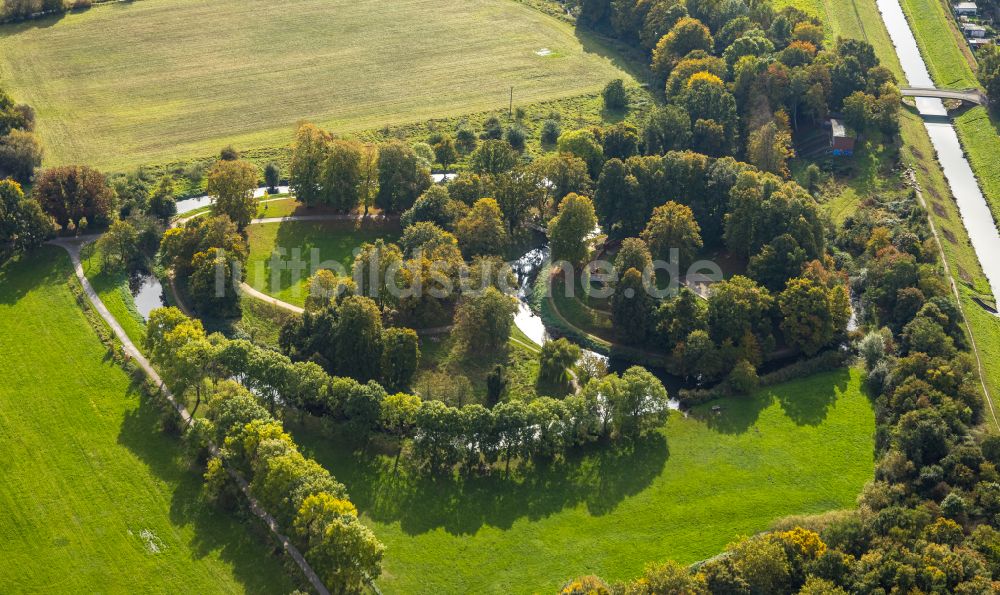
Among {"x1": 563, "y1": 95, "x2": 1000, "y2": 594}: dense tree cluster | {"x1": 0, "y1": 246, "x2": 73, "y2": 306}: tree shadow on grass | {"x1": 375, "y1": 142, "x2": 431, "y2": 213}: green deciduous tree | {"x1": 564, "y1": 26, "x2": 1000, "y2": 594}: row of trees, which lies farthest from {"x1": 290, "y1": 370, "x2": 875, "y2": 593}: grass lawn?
{"x1": 0, "y1": 246, "x2": 73, "y2": 306}: tree shadow on grass

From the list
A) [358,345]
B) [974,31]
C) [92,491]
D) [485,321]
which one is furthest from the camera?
[974,31]

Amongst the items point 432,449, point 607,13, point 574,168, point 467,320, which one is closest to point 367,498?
point 432,449

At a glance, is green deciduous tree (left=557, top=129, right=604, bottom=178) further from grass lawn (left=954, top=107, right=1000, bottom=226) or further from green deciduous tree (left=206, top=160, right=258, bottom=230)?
grass lawn (left=954, top=107, right=1000, bottom=226)

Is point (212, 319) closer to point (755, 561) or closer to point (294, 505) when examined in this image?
point (294, 505)

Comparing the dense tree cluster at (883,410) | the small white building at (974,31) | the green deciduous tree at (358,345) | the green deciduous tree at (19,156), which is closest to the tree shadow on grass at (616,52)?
the dense tree cluster at (883,410)

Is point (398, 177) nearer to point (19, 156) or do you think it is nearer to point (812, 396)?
point (19, 156)

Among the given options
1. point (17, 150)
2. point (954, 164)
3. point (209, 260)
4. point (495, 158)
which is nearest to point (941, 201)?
point (954, 164)
